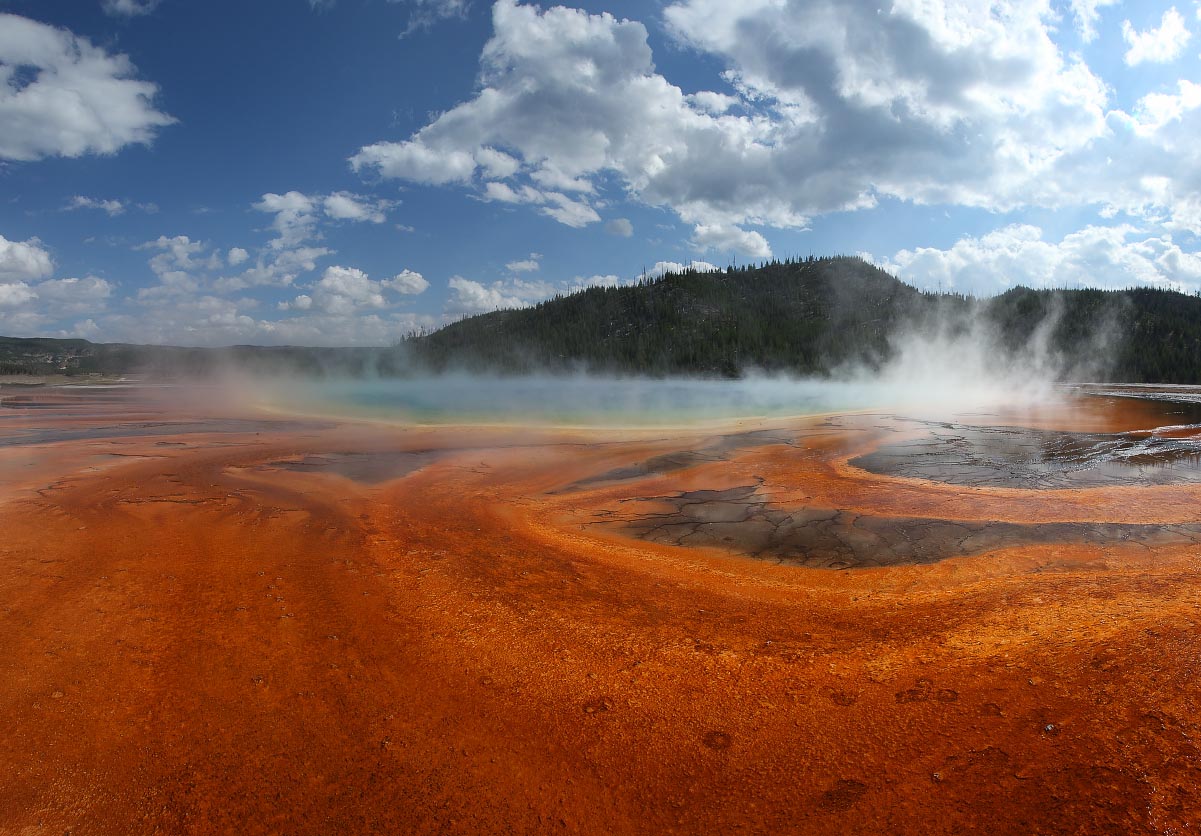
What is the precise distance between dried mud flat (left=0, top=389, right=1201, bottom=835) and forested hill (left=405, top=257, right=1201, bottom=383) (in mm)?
75518

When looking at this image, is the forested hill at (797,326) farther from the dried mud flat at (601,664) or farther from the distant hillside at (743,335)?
the dried mud flat at (601,664)

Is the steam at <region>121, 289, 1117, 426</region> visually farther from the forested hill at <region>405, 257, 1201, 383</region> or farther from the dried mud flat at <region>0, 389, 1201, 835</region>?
the dried mud flat at <region>0, 389, 1201, 835</region>

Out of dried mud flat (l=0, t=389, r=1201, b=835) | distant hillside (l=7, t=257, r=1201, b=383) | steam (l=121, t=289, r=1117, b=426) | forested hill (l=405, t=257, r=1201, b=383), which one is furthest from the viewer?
distant hillside (l=7, t=257, r=1201, b=383)

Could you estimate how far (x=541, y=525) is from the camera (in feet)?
30.1

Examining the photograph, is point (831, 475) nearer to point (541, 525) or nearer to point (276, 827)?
point (541, 525)

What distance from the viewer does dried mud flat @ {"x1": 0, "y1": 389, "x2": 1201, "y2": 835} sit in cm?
333

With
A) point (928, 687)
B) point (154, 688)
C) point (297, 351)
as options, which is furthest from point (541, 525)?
point (297, 351)

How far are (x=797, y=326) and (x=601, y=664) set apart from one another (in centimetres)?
10812

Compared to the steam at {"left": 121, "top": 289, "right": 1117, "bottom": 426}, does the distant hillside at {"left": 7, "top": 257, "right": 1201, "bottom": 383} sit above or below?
above

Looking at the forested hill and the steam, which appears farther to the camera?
the forested hill

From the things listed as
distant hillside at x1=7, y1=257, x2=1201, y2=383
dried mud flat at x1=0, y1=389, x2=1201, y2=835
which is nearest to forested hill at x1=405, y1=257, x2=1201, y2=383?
distant hillside at x1=7, y1=257, x2=1201, y2=383

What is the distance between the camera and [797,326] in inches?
4114

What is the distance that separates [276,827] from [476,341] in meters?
135

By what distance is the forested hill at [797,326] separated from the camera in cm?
8081
